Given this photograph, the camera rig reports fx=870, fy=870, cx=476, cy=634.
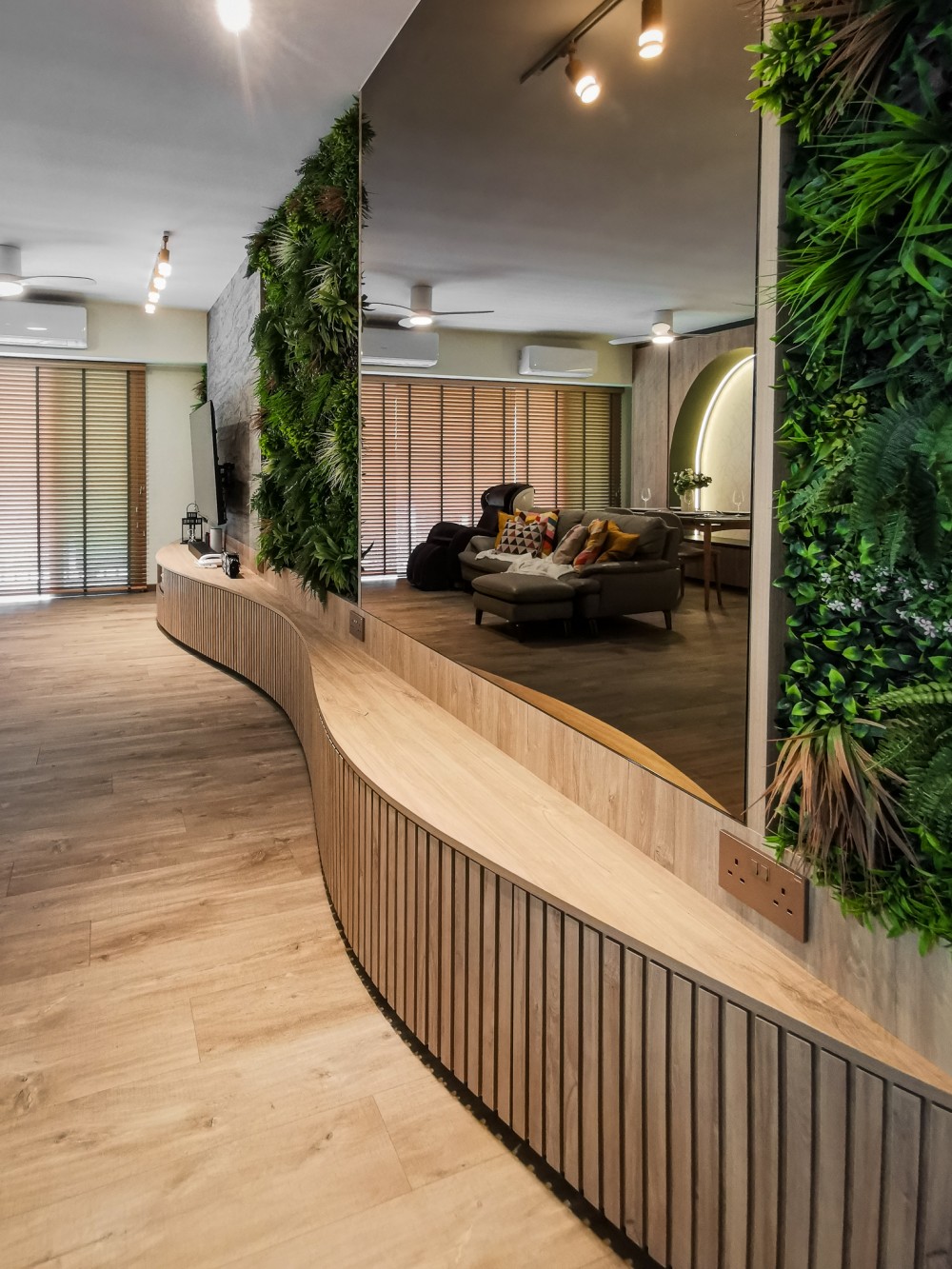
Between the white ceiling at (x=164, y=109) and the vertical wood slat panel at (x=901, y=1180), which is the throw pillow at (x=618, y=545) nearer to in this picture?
the vertical wood slat panel at (x=901, y=1180)

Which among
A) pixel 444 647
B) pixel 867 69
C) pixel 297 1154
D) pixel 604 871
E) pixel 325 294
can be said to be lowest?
pixel 297 1154

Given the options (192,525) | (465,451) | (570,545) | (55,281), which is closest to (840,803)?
(570,545)

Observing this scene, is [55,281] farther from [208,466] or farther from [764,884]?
[764,884]

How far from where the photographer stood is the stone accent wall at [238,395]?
5.89 metres

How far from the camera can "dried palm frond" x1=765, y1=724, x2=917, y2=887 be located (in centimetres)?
113

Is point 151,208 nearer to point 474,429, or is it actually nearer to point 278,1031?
point 474,429

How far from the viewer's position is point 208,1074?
1775mm

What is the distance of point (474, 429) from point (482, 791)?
0.94m

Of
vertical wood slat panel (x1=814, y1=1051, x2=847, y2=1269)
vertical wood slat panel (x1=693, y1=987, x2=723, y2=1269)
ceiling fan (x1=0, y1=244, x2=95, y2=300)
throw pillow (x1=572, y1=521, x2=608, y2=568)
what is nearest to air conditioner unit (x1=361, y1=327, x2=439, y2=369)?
throw pillow (x1=572, y1=521, x2=608, y2=568)

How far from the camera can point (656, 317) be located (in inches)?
60.7

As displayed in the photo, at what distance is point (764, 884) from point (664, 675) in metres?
0.43

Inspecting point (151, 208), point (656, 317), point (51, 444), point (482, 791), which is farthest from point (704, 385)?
point (51, 444)

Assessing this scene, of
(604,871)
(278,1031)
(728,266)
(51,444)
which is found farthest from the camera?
(51,444)

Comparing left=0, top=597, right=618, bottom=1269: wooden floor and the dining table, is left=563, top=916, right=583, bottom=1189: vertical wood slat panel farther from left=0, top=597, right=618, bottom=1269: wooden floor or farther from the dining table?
the dining table
